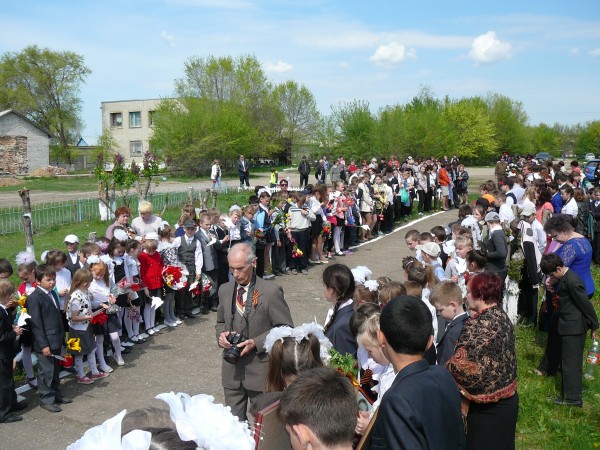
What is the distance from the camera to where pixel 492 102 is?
7788 cm

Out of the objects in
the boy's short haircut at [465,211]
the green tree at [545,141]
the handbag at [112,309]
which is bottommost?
the handbag at [112,309]

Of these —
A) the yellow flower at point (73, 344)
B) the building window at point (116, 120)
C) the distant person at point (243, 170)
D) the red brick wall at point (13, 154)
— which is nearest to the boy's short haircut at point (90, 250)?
the yellow flower at point (73, 344)

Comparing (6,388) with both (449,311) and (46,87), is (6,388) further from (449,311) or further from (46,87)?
(46,87)

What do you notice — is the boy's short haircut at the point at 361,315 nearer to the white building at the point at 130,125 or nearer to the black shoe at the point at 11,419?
the black shoe at the point at 11,419

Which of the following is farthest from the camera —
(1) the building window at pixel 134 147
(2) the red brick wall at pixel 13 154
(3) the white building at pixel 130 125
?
(1) the building window at pixel 134 147

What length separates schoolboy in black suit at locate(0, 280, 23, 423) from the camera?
6.37 metres

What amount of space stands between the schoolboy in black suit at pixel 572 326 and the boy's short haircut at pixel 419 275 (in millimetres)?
1529

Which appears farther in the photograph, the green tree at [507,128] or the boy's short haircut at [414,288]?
the green tree at [507,128]

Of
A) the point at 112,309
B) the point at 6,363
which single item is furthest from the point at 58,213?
the point at 6,363

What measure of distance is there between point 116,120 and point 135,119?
9.58ft

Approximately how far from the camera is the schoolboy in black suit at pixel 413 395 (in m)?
2.68

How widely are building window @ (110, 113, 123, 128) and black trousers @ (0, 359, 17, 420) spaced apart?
70633 mm

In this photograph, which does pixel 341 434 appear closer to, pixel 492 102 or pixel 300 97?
pixel 300 97

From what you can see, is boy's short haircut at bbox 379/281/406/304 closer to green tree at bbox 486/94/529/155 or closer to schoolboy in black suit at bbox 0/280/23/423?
schoolboy in black suit at bbox 0/280/23/423
